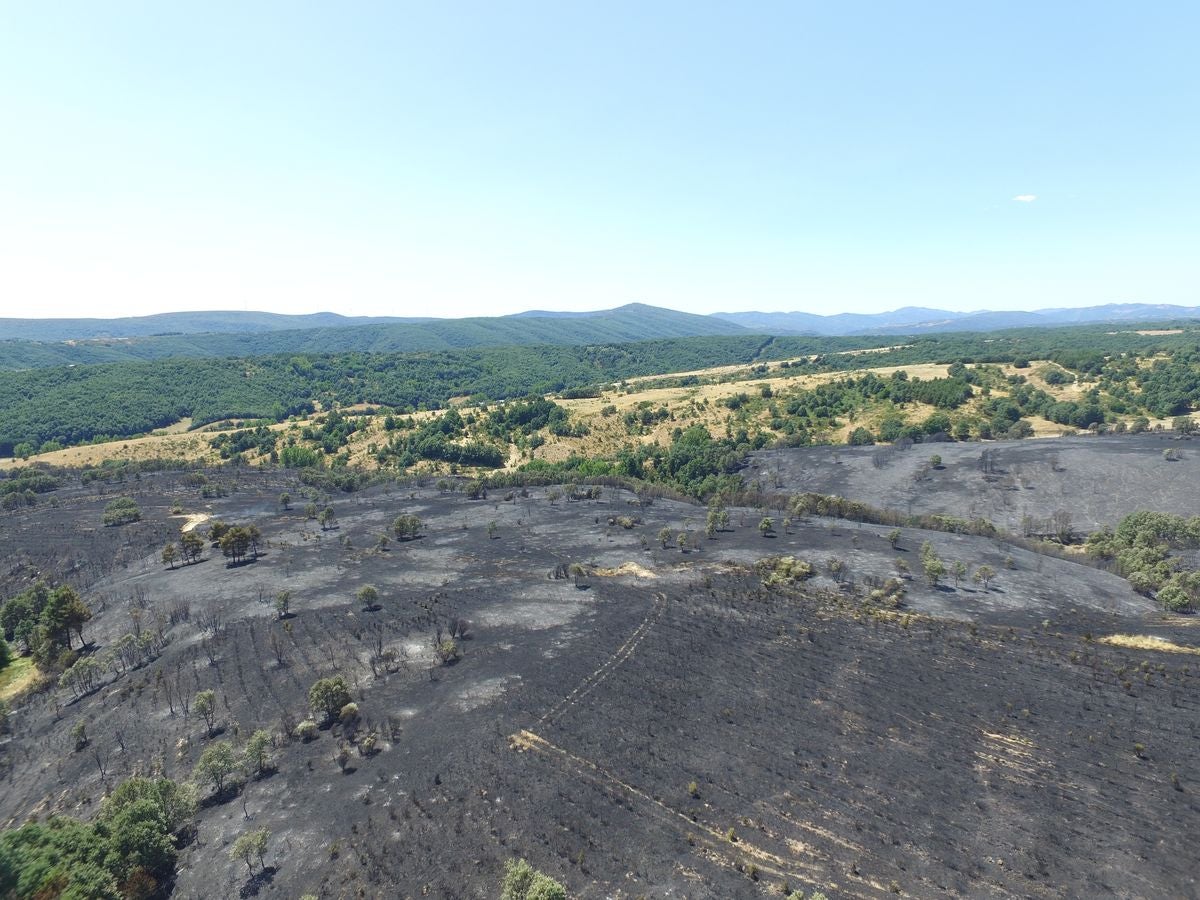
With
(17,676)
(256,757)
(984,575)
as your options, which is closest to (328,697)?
(256,757)

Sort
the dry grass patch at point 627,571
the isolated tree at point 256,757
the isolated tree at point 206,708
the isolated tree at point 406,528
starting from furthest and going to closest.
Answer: the isolated tree at point 406,528
the dry grass patch at point 627,571
the isolated tree at point 206,708
the isolated tree at point 256,757

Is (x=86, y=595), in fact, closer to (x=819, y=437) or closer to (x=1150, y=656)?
(x=1150, y=656)

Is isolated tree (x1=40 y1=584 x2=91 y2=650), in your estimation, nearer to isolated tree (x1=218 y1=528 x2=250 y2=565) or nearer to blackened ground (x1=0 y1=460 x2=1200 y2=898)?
blackened ground (x1=0 y1=460 x2=1200 y2=898)

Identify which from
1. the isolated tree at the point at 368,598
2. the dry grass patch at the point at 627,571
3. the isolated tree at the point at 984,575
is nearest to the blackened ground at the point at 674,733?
the dry grass patch at the point at 627,571

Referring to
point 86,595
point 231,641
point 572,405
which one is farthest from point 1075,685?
point 572,405

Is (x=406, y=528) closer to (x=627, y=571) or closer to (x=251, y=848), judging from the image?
(x=627, y=571)

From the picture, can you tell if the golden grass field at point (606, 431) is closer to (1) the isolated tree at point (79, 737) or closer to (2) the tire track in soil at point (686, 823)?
(1) the isolated tree at point (79, 737)
